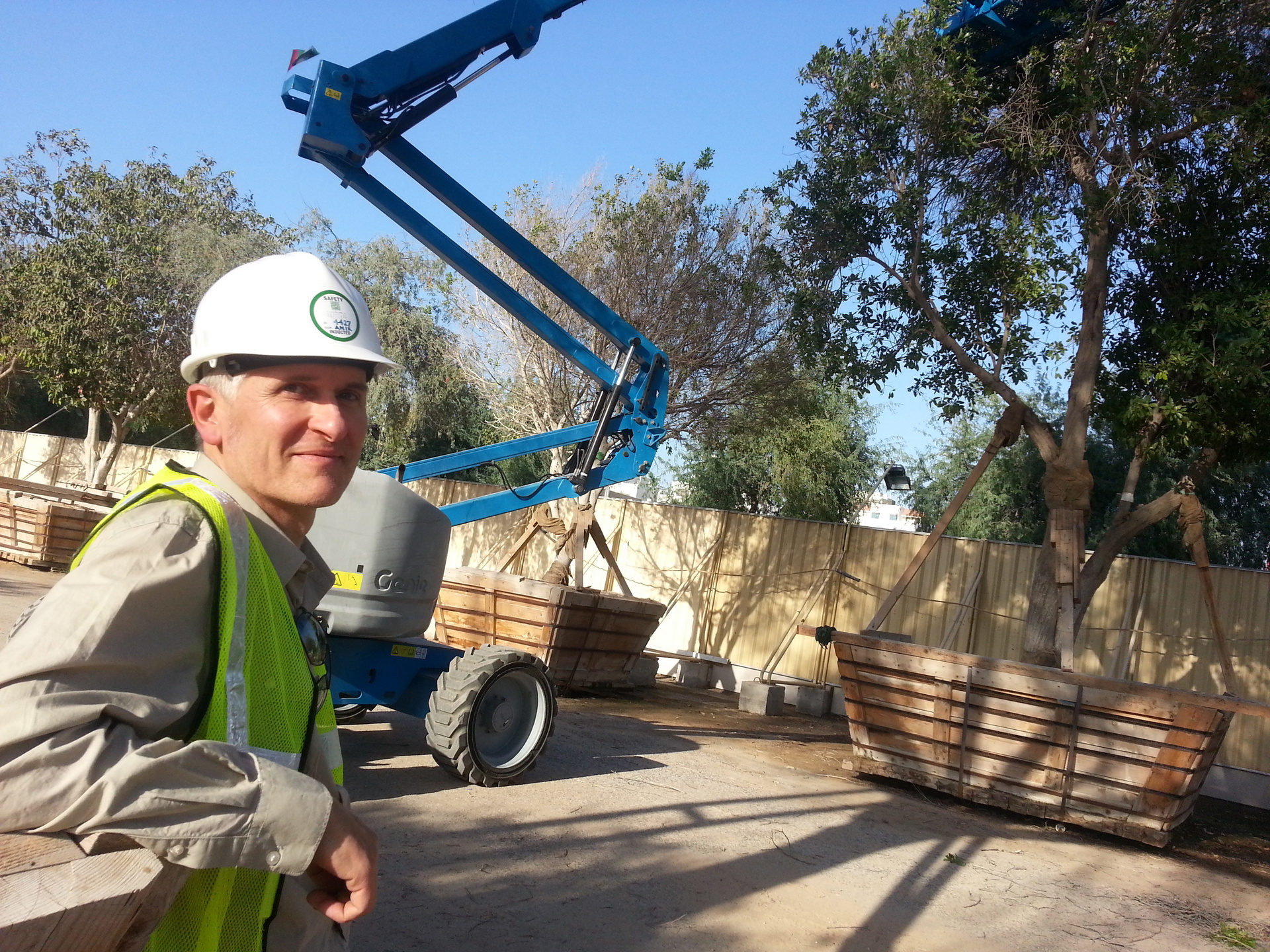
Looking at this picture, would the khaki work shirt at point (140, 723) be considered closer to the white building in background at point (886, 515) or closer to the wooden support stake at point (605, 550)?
the wooden support stake at point (605, 550)

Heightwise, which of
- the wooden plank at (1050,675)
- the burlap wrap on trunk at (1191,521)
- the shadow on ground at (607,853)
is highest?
the burlap wrap on trunk at (1191,521)

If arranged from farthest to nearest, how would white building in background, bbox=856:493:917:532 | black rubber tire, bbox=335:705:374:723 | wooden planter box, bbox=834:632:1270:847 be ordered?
1. white building in background, bbox=856:493:917:532
2. black rubber tire, bbox=335:705:374:723
3. wooden planter box, bbox=834:632:1270:847

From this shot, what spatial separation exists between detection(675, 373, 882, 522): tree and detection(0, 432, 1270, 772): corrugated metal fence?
7.08ft

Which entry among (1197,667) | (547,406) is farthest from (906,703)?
(547,406)

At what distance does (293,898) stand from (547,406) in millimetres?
15994

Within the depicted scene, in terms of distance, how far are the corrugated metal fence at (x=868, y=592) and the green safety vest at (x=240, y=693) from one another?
11.4 meters

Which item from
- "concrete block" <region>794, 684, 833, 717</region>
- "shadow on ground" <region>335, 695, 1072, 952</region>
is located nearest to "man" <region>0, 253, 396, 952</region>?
"shadow on ground" <region>335, 695, 1072, 952</region>

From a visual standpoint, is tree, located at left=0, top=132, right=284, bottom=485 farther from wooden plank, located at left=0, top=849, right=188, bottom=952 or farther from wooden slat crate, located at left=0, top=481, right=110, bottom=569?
wooden plank, located at left=0, top=849, right=188, bottom=952

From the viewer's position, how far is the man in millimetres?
1128

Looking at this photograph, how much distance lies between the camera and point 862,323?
34.4 feet

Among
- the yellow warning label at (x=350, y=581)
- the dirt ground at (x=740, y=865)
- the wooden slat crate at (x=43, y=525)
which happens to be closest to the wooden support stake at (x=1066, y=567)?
the dirt ground at (x=740, y=865)

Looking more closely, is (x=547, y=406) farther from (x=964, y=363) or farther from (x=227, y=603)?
(x=227, y=603)

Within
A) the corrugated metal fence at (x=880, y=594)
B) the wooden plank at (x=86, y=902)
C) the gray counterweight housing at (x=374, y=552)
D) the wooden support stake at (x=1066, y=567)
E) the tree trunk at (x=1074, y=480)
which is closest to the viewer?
the wooden plank at (x=86, y=902)

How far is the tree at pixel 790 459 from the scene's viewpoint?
664 inches
